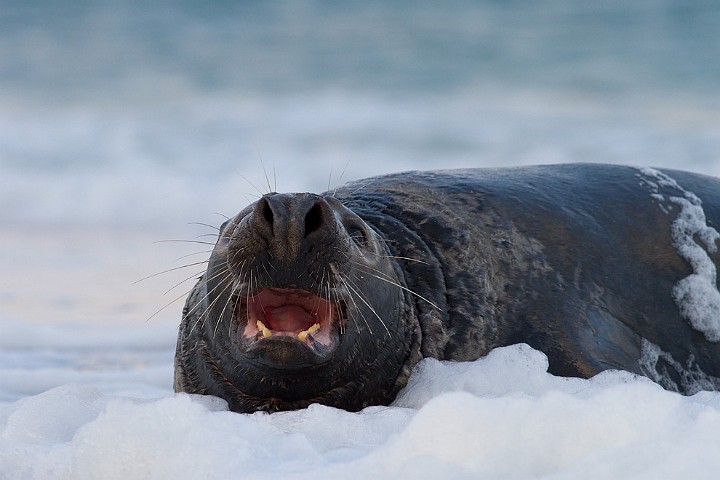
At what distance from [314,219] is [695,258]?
8.18ft

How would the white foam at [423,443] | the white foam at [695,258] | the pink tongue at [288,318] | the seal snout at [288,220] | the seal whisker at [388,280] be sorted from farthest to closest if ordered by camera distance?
the white foam at [695,258] < the seal whisker at [388,280] < the pink tongue at [288,318] < the seal snout at [288,220] < the white foam at [423,443]

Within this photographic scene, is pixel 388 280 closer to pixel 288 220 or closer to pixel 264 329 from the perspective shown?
pixel 264 329

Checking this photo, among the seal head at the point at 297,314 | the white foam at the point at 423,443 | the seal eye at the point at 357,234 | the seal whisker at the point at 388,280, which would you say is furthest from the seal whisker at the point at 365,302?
the white foam at the point at 423,443

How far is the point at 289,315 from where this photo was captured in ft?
15.2

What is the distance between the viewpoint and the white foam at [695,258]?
5941 millimetres

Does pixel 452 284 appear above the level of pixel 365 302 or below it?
below

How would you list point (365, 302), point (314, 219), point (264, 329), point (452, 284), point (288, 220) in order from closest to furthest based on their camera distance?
1. point (288, 220)
2. point (314, 219)
3. point (264, 329)
4. point (365, 302)
5. point (452, 284)

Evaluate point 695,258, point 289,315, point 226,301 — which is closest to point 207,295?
point 226,301

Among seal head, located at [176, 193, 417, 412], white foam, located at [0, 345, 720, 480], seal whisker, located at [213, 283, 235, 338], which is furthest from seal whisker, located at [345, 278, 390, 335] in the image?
white foam, located at [0, 345, 720, 480]

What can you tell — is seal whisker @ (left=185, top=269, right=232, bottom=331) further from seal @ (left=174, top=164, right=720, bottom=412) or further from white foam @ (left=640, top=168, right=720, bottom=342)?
white foam @ (left=640, top=168, right=720, bottom=342)

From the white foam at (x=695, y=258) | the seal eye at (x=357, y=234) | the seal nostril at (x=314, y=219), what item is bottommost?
the white foam at (x=695, y=258)

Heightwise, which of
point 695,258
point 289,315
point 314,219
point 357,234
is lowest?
point 695,258

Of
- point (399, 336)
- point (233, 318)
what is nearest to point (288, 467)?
point (233, 318)

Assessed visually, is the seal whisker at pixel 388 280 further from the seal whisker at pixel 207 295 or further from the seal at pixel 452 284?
the seal whisker at pixel 207 295
